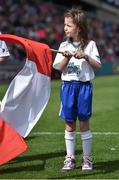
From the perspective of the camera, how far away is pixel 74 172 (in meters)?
7.26

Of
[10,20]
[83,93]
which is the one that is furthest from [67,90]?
[10,20]

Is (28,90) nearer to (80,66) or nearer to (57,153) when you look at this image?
(80,66)

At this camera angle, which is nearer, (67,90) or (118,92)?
(67,90)

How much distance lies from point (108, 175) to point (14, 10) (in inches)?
1052

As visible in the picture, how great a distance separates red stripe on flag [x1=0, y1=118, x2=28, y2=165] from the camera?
7.16 meters

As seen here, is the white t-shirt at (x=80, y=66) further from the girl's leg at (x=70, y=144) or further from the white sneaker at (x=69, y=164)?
the white sneaker at (x=69, y=164)

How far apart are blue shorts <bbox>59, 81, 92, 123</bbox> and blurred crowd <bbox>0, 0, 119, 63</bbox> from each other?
19.1 m

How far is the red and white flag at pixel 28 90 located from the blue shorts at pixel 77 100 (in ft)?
1.45

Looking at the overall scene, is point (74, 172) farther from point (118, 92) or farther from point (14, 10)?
point (14, 10)

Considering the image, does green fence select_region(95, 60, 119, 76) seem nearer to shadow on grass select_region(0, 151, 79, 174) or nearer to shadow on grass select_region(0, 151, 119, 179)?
shadow on grass select_region(0, 151, 79, 174)

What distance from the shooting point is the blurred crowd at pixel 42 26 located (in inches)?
1206

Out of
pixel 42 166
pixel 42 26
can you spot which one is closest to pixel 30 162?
pixel 42 166

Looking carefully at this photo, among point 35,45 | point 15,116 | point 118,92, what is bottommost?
point 118,92

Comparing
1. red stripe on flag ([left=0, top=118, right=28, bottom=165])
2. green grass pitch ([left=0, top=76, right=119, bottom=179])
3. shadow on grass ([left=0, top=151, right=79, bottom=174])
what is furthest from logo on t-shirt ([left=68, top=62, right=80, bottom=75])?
shadow on grass ([left=0, top=151, right=79, bottom=174])
